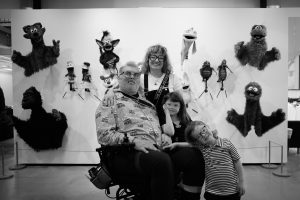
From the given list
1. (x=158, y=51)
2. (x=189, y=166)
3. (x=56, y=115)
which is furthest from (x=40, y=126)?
(x=189, y=166)

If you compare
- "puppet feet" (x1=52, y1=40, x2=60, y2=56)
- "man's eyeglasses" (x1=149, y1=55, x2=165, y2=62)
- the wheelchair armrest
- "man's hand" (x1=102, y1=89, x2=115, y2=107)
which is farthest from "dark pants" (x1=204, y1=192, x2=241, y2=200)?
"puppet feet" (x1=52, y1=40, x2=60, y2=56)

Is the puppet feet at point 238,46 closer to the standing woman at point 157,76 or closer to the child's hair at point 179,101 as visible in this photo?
the standing woman at point 157,76

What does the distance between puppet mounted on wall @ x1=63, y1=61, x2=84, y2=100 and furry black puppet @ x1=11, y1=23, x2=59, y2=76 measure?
27 cm

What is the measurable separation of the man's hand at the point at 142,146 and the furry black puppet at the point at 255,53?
2791mm

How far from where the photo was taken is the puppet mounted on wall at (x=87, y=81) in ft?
13.0

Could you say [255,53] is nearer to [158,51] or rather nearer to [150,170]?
[158,51]

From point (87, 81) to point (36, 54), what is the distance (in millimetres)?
863

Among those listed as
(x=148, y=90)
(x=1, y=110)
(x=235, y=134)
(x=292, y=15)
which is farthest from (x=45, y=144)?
(x=292, y=15)

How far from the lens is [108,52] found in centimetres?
393

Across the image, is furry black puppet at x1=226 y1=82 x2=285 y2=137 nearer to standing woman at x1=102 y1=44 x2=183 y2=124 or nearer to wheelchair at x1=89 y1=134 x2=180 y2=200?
standing woman at x1=102 y1=44 x2=183 y2=124

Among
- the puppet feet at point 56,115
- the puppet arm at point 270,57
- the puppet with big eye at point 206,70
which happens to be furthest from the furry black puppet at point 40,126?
the puppet arm at point 270,57

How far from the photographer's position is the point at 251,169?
394 centimetres

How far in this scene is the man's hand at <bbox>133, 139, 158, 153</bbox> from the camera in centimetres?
161

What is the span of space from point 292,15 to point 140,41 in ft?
7.97
